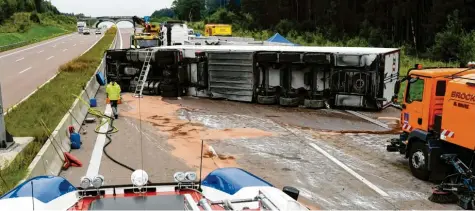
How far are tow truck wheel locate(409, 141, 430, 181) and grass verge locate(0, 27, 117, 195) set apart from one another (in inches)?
306

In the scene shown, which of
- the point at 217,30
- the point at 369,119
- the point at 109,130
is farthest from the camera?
the point at 217,30

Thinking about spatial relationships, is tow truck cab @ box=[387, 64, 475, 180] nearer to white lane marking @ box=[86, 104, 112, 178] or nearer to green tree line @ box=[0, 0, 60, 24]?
white lane marking @ box=[86, 104, 112, 178]

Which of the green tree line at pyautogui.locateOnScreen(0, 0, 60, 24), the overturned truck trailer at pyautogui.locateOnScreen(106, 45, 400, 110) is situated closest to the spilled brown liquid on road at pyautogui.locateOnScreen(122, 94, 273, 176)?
the overturned truck trailer at pyautogui.locateOnScreen(106, 45, 400, 110)

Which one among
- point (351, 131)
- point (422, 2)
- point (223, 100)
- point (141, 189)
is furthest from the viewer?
point (422, 2)

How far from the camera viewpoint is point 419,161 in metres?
10.5

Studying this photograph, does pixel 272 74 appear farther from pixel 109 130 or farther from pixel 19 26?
pixel 19 26

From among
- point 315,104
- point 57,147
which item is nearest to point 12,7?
point 315,104

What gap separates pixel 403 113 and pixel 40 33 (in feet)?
299

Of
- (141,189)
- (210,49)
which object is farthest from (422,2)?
(141,189)

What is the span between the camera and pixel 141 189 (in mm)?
5066

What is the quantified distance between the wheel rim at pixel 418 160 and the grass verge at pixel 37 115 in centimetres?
777

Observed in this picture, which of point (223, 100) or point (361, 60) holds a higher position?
point (361, 60)

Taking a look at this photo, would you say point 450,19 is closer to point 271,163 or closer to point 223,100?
point 223,100

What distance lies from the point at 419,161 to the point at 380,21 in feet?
173
